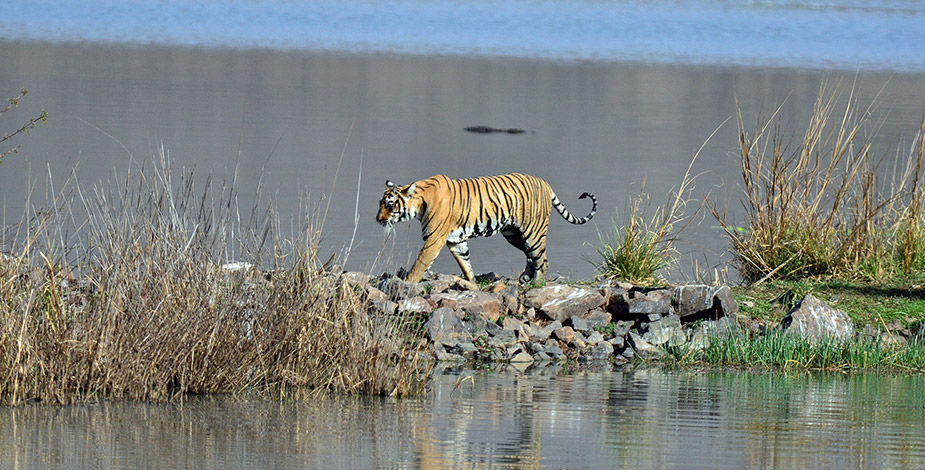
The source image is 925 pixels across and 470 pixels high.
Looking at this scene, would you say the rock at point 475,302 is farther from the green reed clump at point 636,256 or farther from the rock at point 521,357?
the green reed clump at point 636,256

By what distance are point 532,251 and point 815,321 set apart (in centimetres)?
312

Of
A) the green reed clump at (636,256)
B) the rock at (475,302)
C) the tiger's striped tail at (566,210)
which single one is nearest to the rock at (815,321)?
the green reed clump at (636,256)

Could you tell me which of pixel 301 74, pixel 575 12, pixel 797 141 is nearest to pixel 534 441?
pixel 797 141

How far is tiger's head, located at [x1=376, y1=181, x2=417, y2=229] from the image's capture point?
38.3 feet

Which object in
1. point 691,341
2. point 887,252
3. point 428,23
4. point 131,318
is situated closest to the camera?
point 131,318

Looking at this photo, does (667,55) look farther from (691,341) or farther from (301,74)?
(691,341)

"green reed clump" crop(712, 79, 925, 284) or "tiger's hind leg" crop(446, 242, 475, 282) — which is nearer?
"tiger's hind leg" crop(446, 242, 475, 282)

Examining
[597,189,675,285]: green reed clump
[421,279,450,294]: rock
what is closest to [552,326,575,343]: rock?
[421,279,450,294]: rock

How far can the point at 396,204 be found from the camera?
A: 11.7 m

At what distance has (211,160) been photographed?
22391 millimetres

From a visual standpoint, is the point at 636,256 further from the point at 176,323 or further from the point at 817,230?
the point at 176,323

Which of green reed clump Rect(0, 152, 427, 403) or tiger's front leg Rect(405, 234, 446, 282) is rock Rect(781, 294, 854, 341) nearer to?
tiger's front leg Rect(405, 234, 446, 282)

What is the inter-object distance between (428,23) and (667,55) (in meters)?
24.6

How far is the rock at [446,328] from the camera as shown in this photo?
10.3 metres
